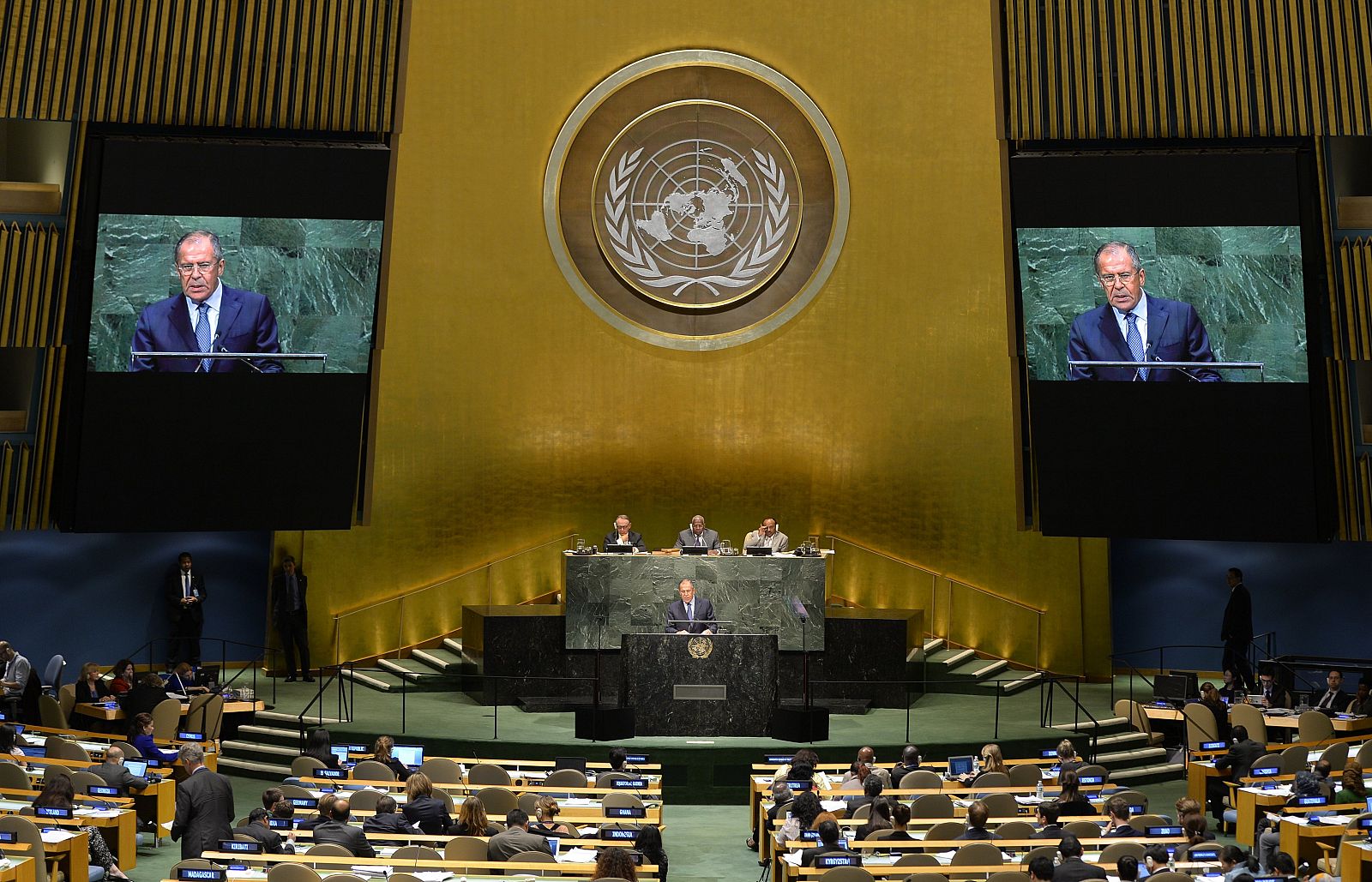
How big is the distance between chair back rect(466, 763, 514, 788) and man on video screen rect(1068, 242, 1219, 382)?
284 inches

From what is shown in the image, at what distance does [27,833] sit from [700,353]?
11.3 metres

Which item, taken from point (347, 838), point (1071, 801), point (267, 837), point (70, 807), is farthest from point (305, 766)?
point (1071, 801)

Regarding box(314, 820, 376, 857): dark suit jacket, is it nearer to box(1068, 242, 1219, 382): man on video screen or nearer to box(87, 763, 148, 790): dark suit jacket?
box(87, 763, 148, 790): dark suit jacket

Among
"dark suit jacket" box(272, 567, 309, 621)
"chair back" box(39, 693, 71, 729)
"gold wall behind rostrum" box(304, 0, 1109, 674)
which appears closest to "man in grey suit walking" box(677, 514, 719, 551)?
"gold wall behind rostrum" box(304, 0, 1109, 674)

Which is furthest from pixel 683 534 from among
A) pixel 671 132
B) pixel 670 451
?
pixel 671 132

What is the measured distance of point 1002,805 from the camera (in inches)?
438

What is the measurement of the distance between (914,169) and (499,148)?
16.3 feet

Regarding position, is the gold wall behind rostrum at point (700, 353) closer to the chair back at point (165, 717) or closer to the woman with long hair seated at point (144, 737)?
the chair back at point (165, 717)

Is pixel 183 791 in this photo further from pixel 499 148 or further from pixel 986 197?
pixel 986 197

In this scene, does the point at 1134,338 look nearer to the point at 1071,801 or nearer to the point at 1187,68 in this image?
the point at 1187,68

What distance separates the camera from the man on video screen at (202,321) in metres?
15.5

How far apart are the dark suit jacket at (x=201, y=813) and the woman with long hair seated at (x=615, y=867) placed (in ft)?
13.5

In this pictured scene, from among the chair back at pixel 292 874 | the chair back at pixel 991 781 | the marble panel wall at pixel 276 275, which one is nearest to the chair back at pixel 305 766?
the chair back at pixel 292 874

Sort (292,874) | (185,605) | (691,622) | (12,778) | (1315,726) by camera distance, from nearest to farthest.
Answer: (292,874) → (12,778) → (1315,726) → (691,622) → (185,605)
